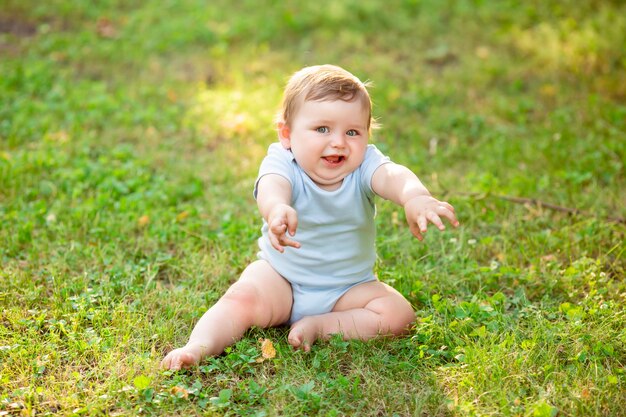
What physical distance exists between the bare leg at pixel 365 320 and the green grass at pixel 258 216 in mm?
67

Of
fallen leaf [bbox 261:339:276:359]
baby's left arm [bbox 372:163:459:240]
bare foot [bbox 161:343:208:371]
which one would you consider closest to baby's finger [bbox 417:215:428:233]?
baby's left arm [bbox 372:163:459:240]

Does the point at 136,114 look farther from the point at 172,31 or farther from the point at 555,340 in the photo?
the point at 555,340

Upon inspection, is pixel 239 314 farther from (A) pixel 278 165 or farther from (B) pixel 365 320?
(A) pixel 278 165

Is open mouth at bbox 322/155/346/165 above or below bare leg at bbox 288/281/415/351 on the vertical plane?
above

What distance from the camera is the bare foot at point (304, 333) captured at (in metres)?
2.59

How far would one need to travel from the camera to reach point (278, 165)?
2.69m

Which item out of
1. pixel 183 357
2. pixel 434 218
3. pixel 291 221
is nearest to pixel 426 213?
pixel 434 218

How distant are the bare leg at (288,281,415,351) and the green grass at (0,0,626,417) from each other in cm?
7

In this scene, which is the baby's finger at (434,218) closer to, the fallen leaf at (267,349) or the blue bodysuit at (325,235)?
the blue bodysuit at (325,235)

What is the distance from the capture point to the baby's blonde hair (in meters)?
2.60

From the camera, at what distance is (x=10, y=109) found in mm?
4941

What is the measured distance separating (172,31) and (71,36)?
933 mm

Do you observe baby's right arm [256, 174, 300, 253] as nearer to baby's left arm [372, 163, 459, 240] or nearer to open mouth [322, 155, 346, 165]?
open mouth [322, 155, 346, 165]

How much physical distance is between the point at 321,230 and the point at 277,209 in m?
0.44
